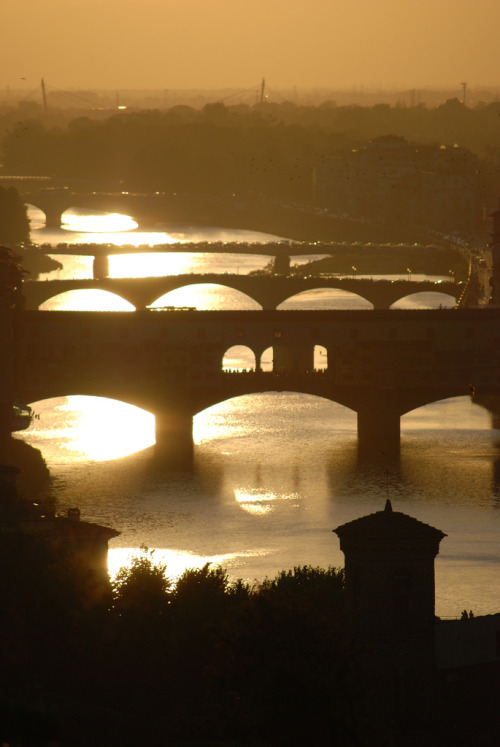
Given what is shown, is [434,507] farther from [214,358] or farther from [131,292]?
[131,292]

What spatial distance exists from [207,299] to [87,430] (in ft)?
112

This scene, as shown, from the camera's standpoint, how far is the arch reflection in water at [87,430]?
5266 centimetres

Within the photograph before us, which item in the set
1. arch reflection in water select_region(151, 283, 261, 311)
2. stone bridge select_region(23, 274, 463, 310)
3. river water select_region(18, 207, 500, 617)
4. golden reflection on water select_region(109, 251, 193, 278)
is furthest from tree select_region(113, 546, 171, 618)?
golden reflection on water select_region(109, 251, 193, 278)

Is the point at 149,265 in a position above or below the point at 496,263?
below

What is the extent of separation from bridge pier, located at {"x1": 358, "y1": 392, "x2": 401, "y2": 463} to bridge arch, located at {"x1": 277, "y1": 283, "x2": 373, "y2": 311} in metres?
28.7

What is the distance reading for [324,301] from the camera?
87938mm

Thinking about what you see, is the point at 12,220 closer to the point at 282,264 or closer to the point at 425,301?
the point at 282,264

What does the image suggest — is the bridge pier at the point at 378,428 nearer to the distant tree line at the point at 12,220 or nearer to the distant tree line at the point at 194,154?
the distant tree line at the point at 12,220

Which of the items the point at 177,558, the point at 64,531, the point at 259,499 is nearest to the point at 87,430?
the point at 259,499

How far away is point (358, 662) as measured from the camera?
2134 cm

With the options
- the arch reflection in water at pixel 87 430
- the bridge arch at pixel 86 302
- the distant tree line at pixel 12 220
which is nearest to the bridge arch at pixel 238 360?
the arch reflection in water at pixel 87 430

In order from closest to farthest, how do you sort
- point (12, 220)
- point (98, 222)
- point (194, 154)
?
1. point (12, 220)
2. point (98, 222)
3. point (194, 154)

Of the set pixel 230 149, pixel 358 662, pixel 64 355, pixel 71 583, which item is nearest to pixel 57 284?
pixel 64 355

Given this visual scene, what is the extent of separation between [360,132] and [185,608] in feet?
567
